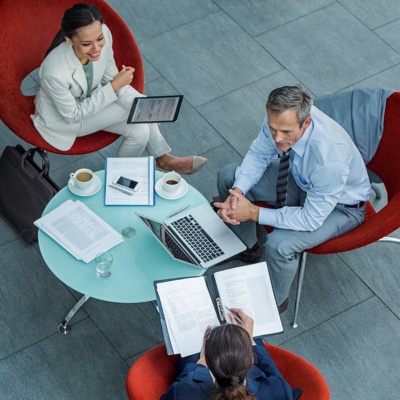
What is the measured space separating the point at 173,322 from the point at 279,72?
7.27 feet

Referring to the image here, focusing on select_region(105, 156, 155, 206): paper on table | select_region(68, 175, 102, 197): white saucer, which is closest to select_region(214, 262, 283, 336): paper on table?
select_region(105, 156, 155, 206): paper on table

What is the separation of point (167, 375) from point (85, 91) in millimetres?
1492

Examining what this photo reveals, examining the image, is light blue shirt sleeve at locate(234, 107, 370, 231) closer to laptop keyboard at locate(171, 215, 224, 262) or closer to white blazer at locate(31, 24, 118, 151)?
laptop keyboard at locate(171, 215, 224, 262)

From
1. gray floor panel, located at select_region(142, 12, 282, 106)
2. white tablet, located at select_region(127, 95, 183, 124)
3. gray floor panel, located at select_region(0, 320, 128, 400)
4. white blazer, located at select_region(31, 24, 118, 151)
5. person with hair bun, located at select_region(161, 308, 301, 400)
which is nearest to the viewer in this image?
person with hair bun, located at select_region(161, 308, 301, 400)

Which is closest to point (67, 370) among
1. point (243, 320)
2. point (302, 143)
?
point (243, 320)

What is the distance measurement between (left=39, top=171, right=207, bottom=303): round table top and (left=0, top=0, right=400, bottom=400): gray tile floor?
51 cm

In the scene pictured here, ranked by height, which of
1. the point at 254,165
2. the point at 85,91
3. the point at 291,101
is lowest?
the point at 254,165

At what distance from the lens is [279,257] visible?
135 inches

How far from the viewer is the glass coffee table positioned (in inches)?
125

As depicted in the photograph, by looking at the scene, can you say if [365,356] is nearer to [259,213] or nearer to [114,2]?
[259,213]

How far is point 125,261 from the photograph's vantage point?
129 inches

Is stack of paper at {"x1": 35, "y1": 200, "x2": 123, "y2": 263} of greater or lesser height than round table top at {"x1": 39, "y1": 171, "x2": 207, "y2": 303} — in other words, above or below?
above

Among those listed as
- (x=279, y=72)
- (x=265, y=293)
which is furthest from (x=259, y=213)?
(x=279, y=72)

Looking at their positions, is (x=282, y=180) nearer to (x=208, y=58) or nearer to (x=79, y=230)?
(x=79, y=230)
